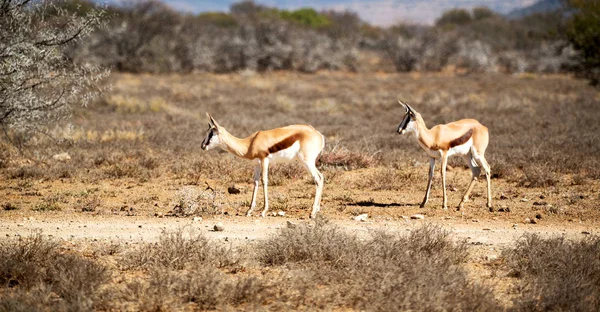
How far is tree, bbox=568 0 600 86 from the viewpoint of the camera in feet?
91.7

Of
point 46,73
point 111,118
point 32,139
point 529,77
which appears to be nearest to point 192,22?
point 529,77

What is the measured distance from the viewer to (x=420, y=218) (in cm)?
1013

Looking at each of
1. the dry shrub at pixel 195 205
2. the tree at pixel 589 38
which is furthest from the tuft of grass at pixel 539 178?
the tree at pixel 589 38

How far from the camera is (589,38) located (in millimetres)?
27938

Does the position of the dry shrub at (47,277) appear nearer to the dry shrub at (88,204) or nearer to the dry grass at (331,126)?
the dry shrub at (88,204)

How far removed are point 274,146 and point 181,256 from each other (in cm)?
317

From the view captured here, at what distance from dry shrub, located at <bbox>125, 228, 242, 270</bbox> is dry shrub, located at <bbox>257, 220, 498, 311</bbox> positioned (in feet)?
1.80

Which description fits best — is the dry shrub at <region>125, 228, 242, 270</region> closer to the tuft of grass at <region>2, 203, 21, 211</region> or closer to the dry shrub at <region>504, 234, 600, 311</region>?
the dry shrub at <region>504, 234, 600, 311</region>

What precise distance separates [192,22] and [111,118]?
132 feet

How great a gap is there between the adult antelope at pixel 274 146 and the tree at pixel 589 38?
2238 centimetres

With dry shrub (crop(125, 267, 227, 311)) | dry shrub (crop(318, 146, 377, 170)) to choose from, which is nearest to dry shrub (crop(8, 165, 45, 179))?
dry shrub (crop(318, 146, 377, 170))

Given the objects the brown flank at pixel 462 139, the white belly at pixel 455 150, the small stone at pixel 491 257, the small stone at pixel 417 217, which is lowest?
the small stone at pixel 417 217

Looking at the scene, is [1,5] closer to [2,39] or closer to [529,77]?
[2,39]

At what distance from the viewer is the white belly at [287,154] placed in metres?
10.1
